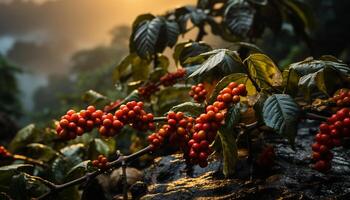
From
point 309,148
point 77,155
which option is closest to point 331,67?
point 309,148

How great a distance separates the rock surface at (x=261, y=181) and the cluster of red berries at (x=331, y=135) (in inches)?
13.9

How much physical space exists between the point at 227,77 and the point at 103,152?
5.30 feet

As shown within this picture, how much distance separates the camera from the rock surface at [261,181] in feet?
7.76

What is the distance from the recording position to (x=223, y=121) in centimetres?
221

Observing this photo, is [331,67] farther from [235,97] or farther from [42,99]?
[42,99]

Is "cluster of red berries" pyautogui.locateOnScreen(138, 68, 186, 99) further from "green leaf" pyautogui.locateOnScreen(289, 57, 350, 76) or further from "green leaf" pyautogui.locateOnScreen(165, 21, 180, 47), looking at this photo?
"green leaf" pyautogui.locateOnScreen(289, 57, 350, 76)

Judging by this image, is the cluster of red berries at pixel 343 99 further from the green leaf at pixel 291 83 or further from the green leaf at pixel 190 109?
the green leaf at pixel 190 109

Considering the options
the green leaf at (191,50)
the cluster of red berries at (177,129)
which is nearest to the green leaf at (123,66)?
the green leaf at (191,50)

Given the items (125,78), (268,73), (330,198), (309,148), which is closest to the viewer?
(330,198)

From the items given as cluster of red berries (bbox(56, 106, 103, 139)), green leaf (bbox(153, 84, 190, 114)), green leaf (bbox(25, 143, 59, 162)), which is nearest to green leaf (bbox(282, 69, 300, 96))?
cluster of red berries (bbox(56, 106, 103, 139))

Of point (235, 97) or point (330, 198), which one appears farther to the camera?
point (330, 198)

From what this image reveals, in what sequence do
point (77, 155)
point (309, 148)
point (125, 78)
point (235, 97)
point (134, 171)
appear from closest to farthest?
point (235, 97), point (309, 148), point (134, 171), point (77, 155), point (125, 78)

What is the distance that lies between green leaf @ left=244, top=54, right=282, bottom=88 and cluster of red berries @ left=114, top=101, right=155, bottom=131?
698 millimetres

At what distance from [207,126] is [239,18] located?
80.5 inches
